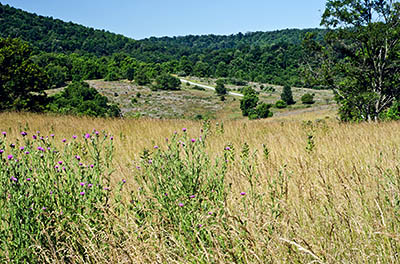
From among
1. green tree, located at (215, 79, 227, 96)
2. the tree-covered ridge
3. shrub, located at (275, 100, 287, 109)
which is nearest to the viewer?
shrub, located at (275, 100, 287, 109)

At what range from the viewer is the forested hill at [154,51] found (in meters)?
112

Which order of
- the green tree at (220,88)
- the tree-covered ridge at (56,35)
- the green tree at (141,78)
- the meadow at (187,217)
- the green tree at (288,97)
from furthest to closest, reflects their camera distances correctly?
the tree-covered ridge at (56,35) < the green tree at (141,78) < the green tree at (220,88) < the green tree at (288,97) < the meadow at (187,217)

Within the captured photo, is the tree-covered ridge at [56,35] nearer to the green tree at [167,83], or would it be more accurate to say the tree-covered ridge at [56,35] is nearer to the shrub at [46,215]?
the green tree at [167,83]

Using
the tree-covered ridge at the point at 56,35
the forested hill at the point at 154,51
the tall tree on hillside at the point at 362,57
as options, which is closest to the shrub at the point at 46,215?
the tall tree on hillside at the point at 362,57

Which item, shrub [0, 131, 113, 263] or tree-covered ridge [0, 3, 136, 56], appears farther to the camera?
tree-covered ridge [0, 3, 136, 56]

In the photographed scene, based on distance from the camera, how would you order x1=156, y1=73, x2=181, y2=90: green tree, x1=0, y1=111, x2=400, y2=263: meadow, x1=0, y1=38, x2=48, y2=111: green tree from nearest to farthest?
x1=0, y1=111, x2=400, y2=263: meadow
x1=0, y1=38, x2=48, y2=111: green tree
x1=156, y1=73, x2=181, y2=90: green tree

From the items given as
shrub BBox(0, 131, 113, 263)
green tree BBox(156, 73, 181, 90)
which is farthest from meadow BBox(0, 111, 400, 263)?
green tree BBox(156, 73, 181, 90)

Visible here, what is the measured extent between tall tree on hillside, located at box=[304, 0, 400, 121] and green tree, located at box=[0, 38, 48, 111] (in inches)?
891

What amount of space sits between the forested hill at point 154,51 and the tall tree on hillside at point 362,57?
82968 millimetres

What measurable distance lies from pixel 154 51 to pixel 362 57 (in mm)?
140868

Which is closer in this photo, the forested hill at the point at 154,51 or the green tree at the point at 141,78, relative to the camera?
the green tree at the point at 141,78

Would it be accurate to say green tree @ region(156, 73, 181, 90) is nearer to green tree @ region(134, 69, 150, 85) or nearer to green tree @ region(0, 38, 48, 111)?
green tree @ region(134, 69, 150, 85)

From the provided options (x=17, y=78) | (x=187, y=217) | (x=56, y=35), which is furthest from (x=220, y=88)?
(x=56, y=35)

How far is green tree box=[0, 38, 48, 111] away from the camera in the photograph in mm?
27391
